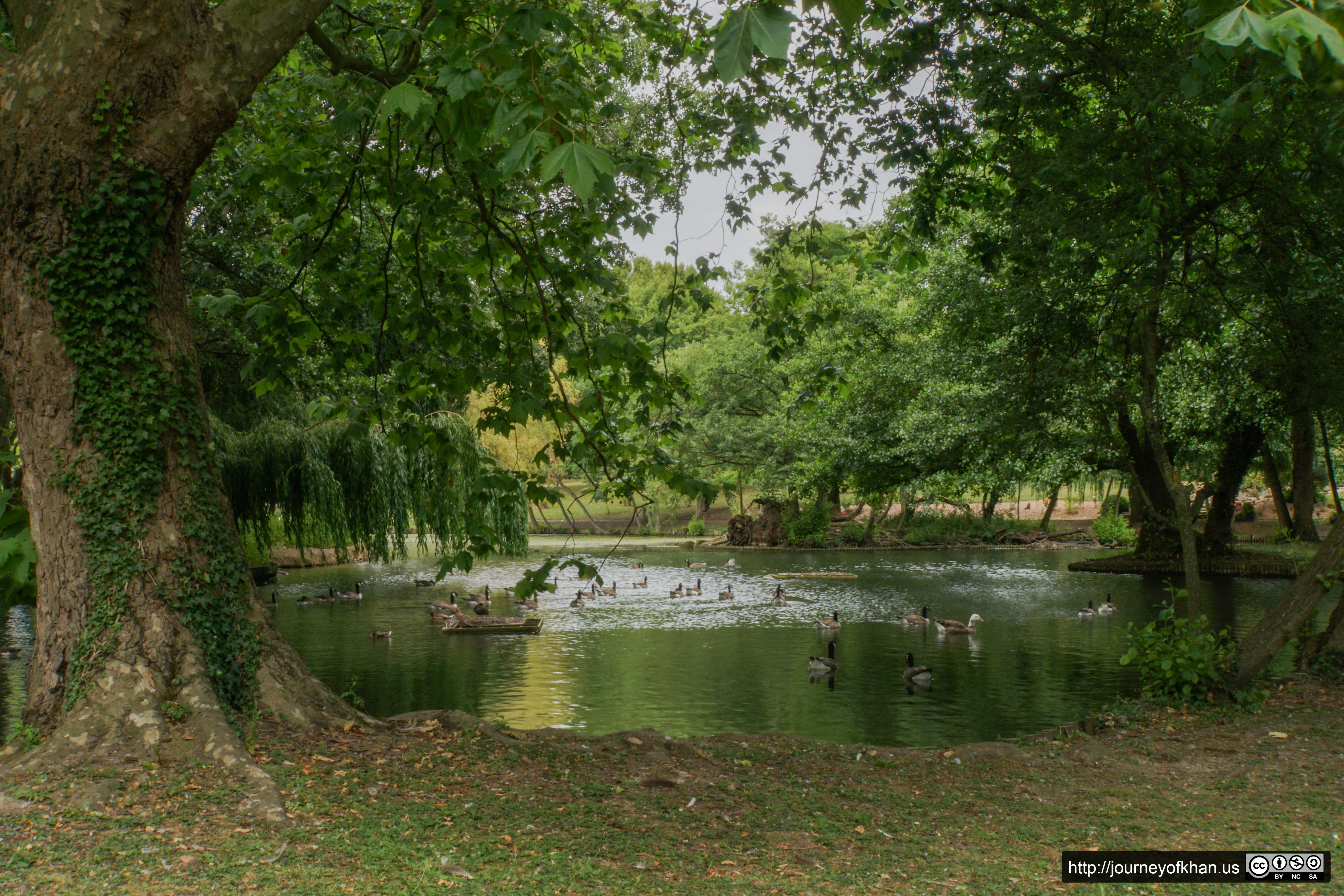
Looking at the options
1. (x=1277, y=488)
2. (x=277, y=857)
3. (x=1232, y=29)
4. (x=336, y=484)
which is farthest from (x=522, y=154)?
(x=1277, y=488)

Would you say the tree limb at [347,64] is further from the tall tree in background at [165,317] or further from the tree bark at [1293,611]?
the tree bark at [1293,611]

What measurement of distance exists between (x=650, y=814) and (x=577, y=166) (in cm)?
337

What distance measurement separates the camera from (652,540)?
1635 inches

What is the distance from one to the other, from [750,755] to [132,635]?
12.5 ft

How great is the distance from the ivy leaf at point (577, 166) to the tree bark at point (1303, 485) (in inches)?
853

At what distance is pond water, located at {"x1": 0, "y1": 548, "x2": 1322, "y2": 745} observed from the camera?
9.70 m

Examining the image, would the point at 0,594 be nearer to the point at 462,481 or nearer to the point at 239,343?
the point at 462,481

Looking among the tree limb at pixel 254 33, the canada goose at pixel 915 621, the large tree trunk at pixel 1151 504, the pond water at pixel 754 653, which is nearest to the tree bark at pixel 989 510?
the large tree trunk at pixel 1151 504

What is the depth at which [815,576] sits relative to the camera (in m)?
24.2

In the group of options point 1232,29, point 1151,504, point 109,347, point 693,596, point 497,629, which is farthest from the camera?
point 1151,504

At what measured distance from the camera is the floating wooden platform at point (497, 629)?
15383 millimetres

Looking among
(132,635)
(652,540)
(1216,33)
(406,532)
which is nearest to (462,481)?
(406,532)

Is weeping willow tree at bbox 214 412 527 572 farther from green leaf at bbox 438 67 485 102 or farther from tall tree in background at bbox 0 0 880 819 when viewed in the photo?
green leaf at bbox 438 67 485 102

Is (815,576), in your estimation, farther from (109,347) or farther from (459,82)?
(459,82)
